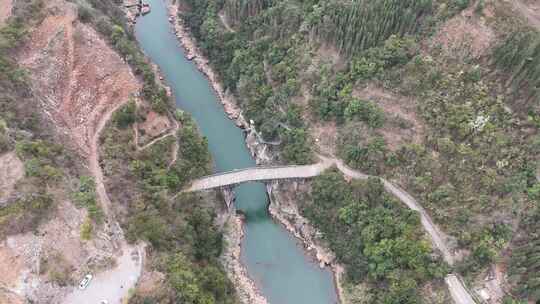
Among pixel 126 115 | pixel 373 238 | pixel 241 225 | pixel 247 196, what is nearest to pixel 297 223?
pixel 241 225

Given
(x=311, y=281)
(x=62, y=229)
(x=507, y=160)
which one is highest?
(x=507, y=160)

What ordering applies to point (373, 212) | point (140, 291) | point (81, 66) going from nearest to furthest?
point (140, 291), point (373, 212), point (81, 66)

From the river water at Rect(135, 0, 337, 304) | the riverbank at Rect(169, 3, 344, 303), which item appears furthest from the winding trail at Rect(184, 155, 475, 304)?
the river water at Rect(135, 0, 337, 304)

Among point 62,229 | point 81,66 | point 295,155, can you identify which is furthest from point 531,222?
point 81,66

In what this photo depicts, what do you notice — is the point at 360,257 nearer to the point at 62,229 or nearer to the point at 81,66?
the point at 62,229

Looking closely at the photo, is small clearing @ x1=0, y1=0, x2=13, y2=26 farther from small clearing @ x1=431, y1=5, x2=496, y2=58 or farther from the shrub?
small clearing @ x1=431, y1=5, x2=496, y2=58

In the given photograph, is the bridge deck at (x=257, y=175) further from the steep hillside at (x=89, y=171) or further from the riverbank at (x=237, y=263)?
the riverbank at (x=237, y=263)

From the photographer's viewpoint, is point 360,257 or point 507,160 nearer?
point 507,160
